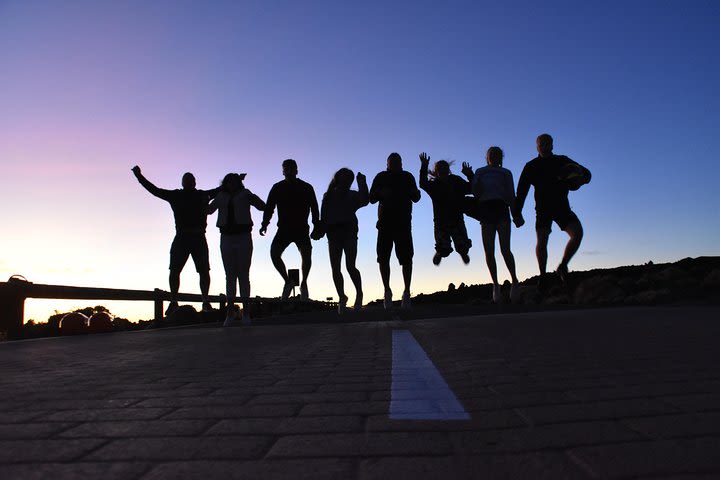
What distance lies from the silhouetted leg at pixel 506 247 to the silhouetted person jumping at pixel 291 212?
2.89 metres

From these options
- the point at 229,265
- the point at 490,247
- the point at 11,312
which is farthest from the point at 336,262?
the point at 11,312

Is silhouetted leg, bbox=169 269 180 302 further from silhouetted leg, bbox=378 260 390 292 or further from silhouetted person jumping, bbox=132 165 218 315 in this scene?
silhouetted leg, bbox=378 260 390 292

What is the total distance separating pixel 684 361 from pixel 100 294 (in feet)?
27.8

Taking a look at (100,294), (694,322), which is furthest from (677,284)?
(100,294)

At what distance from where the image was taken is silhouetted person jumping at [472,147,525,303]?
10.2 meters

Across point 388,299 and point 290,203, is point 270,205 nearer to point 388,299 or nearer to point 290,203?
point 290,203

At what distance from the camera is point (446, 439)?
2.02 m

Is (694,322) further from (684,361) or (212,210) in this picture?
(212,210)

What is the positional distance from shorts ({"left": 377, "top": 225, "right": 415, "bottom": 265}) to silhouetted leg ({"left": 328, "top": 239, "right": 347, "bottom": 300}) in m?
0.72

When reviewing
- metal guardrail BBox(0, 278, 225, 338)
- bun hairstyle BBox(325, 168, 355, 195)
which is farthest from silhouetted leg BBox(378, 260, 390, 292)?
metal guardrail BBox(0, 278, 225, 338)

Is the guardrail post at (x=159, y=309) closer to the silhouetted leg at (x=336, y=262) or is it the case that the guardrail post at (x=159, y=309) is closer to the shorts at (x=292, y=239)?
the shorts at (x=292, y=239)

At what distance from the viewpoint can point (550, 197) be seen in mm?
9883

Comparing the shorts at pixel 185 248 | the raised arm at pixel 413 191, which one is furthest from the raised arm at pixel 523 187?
the shorts at pixel 185 248

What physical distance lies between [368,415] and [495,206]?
818 centimetres
